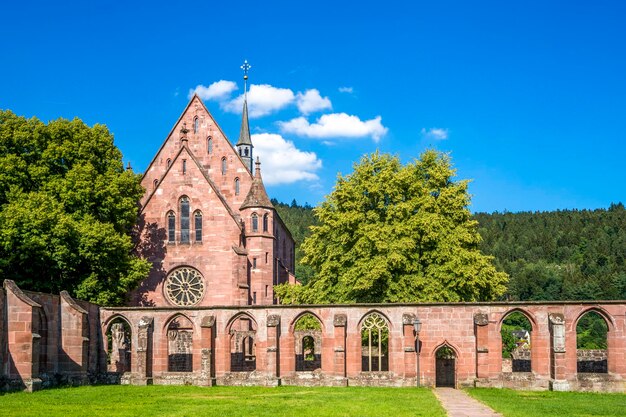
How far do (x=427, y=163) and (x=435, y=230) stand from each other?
220 inches

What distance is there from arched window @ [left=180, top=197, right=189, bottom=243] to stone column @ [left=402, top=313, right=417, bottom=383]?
19.8 m

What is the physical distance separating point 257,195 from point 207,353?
683 inches

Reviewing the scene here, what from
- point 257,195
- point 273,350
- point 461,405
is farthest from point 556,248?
point 461,405

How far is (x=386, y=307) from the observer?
3344 cm

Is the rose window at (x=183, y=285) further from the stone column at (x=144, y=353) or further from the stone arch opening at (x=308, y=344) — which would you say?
the stone column at (x=144, y=353)

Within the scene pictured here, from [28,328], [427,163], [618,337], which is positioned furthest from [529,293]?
[28,328]

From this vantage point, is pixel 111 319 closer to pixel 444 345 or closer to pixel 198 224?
pixel 198 224

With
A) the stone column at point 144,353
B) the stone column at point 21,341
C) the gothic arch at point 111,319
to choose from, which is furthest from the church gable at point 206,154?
the stone column at point 21,341

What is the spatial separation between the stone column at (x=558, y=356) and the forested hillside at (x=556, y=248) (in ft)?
240

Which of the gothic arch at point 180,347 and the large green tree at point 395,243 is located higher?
the large green tree at point 395,243

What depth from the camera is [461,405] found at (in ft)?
76.3

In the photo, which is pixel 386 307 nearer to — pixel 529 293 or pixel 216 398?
pixel 216 398

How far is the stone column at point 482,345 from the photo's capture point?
32.2 metres

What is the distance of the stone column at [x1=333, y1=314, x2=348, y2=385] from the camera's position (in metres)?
33.2
